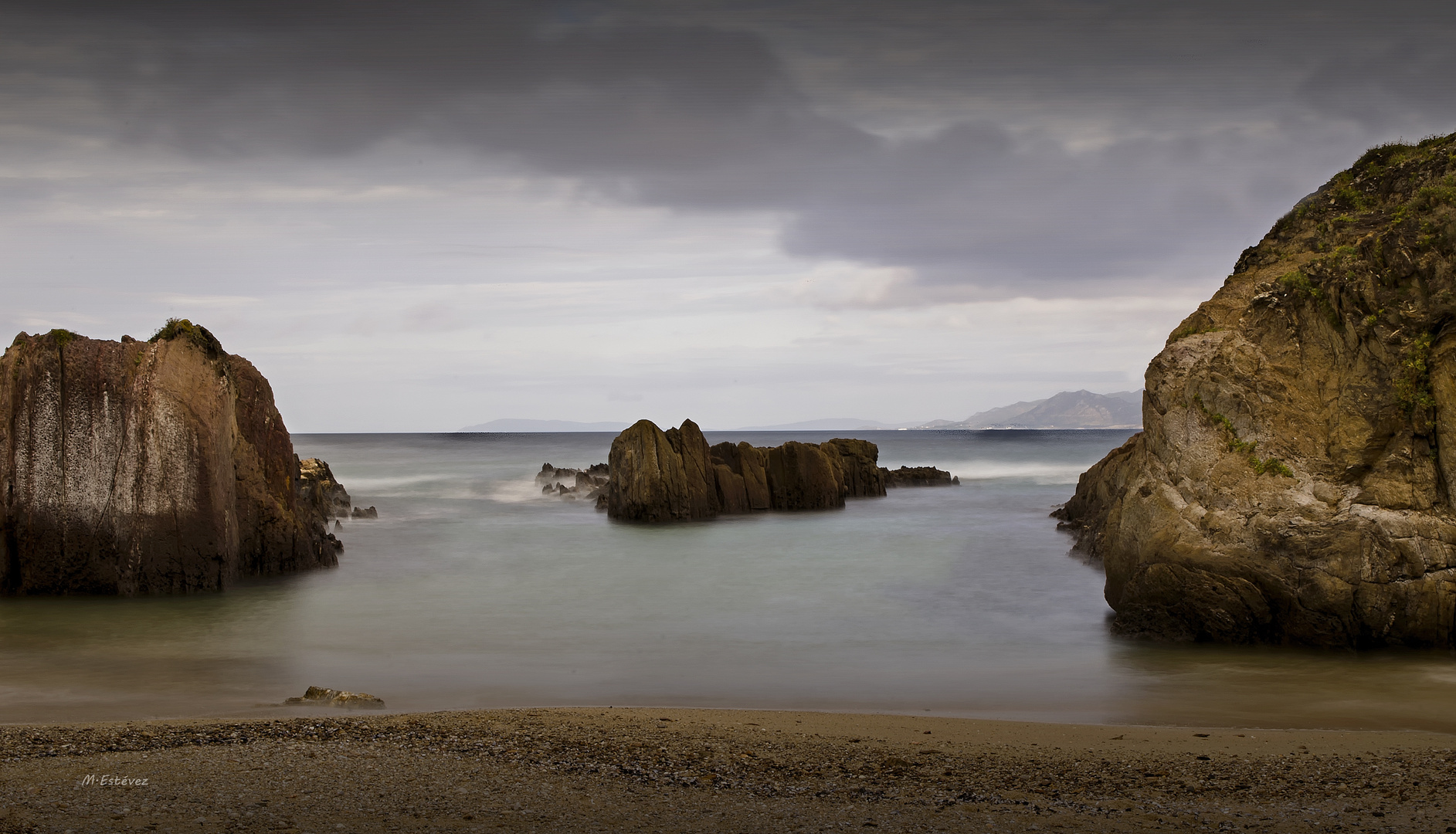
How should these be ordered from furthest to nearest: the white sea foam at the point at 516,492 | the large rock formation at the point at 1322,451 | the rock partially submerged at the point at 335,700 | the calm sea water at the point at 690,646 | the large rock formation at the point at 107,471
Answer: the white sea foam at the point at 516,492, the large rock formation at the point at 107,471, the large rock formation at the point at 1322,451, the calm sea water at the point at 690,646, the rock partially submerged at the point at 335,700

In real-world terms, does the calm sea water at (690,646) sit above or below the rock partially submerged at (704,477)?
below

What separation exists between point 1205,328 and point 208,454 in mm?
14319

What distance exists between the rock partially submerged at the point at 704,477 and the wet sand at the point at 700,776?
19.2 meters

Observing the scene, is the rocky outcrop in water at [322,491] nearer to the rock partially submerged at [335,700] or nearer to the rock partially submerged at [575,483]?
the rock partially submerged at [575,483]

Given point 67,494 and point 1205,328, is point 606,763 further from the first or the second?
point 67,494

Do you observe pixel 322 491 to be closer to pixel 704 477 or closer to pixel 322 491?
pixel 322 491

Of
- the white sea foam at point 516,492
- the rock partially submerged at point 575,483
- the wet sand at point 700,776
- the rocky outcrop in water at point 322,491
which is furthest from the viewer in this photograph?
the white sea foam at point 516,492

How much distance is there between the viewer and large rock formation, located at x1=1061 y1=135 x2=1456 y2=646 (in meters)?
10.5

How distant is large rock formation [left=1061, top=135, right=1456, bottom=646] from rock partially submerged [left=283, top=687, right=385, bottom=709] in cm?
889

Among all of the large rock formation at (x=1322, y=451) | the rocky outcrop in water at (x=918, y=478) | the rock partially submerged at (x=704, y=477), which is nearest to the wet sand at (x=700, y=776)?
the large rock formation at (x=1322, y=451)

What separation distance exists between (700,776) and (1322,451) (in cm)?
872

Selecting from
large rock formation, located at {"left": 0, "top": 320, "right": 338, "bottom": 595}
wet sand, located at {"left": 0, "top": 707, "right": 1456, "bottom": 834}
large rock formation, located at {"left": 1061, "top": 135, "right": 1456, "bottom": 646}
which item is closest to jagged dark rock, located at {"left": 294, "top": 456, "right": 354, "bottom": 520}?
large rock formation, located at {"left": 0, "top": 320, "right": 338, "bottom": 595}

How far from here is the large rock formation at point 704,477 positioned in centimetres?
2762

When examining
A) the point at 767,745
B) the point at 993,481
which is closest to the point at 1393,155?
the point at 767,745
